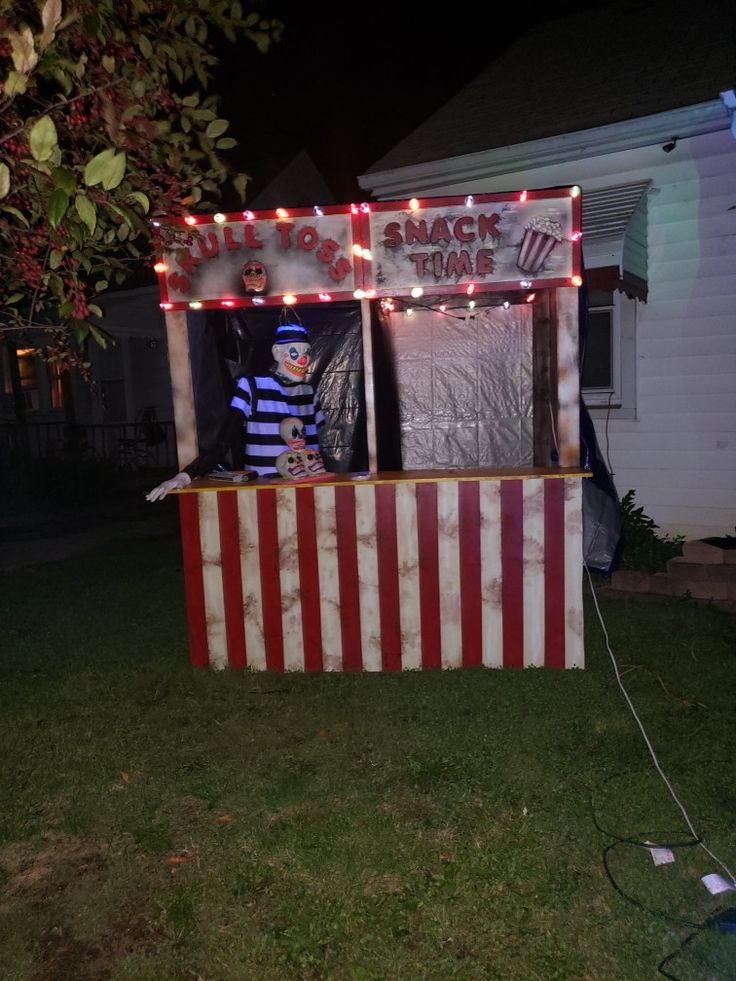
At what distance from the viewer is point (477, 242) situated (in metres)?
4.63

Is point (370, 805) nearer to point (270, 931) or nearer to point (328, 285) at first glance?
point (270, 931)

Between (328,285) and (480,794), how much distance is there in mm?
3184

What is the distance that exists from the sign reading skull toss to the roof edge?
10.3 ft

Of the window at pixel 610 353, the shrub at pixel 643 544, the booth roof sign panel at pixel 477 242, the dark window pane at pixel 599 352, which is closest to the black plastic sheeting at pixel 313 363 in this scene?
the booth roof sign panel at pixel 477 242

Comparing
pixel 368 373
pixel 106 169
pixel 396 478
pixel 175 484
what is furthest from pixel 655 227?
pixel 106 169

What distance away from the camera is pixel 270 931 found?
261 cm

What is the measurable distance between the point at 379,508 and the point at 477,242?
181cm

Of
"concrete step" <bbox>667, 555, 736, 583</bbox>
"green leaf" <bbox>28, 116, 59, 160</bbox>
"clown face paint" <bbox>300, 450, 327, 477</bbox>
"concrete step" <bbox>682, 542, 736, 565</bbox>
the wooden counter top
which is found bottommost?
"concrete step" <bbox>667, 555, 736, 583</bbox>

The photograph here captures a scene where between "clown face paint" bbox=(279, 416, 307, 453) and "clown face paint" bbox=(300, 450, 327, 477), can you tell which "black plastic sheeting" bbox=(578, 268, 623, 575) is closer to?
"clown face paint" bbox=(300, 450, 327, 477)

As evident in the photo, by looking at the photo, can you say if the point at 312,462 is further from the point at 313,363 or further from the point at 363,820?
the point at 363,820

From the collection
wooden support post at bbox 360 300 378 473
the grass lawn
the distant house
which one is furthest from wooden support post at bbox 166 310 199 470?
the distant house

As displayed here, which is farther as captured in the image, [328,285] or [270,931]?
[328,285]

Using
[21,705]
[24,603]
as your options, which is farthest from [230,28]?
[24,603]

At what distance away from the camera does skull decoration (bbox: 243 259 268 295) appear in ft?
15.6
